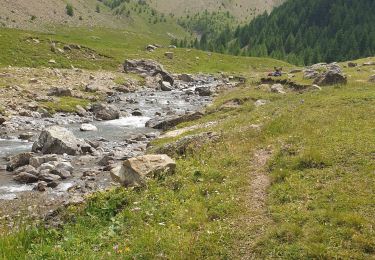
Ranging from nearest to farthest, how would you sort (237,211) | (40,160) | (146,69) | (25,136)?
(237,211), (40,160), (25,136), (146,69)

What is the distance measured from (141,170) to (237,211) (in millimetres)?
5020

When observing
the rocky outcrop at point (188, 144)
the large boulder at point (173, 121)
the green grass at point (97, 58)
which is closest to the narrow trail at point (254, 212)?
the rocky outcrop at point (188, 144)

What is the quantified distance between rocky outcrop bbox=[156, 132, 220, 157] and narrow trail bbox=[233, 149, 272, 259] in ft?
15.1

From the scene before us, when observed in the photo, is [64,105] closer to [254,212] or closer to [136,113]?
[136,113]

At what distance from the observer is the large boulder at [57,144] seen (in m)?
30.9

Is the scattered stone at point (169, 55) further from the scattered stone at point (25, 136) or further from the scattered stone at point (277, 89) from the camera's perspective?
the scattered stone at point (25, 136)

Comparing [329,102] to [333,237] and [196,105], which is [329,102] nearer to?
[333,237]

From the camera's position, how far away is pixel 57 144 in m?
31.2

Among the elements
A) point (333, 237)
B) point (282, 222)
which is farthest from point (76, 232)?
point (333, 237)

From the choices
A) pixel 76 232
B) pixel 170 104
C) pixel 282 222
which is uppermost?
pixel 282 222

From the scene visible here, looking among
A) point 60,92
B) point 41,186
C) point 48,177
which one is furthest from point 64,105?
point 41,186

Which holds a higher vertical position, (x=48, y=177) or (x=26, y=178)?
(x=48, y=177)

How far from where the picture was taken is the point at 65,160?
28.5m

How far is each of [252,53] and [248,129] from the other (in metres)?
153
